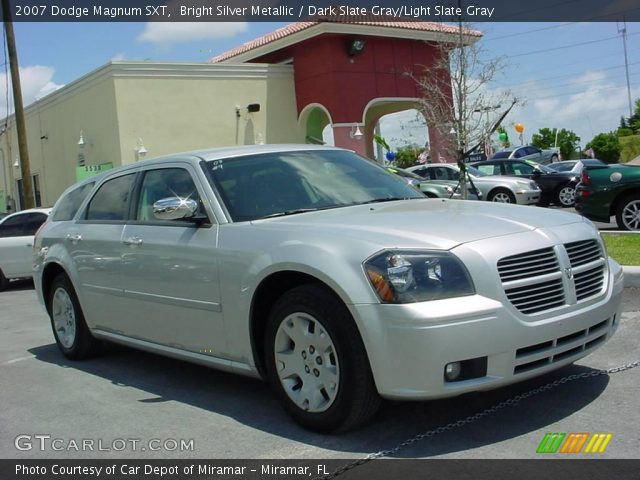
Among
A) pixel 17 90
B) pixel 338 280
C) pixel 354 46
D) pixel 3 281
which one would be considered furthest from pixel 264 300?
pixel 354 46

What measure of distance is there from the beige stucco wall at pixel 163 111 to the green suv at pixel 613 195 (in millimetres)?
14517

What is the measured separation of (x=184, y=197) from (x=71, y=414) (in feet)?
5.40

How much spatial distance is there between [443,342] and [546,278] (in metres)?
0.73

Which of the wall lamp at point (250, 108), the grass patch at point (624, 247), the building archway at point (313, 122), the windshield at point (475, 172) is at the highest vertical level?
the wall lamp at point (250, 108)

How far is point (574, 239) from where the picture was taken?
4301mm

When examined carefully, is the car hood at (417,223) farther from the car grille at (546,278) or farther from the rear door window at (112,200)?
the rear door window at (112,200)

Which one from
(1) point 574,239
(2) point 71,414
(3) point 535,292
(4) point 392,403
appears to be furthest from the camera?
(2) point 71,414

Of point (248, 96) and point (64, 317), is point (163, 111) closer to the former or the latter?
point (248, 96)

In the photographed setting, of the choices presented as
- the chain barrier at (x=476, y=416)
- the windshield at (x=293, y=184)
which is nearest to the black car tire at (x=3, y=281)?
the windshield at (x=293, y=184)

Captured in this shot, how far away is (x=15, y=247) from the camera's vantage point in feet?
46.0

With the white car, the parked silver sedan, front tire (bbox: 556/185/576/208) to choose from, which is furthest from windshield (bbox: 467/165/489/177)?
the white car

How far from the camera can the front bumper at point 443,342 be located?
12.2ft

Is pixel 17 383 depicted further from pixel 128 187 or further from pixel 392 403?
pixel 392 403
